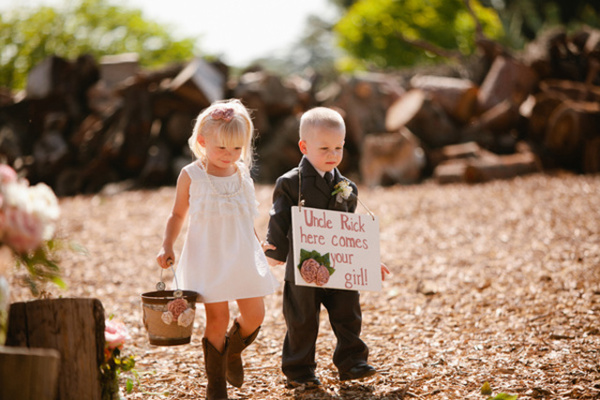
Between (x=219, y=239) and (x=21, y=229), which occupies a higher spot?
(x=21, y=229)

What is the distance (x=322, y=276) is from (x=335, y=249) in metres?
0.16

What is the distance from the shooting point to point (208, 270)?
2.61 m

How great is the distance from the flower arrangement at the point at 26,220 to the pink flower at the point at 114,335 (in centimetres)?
42

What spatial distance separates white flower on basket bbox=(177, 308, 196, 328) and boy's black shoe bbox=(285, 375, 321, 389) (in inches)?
28.7

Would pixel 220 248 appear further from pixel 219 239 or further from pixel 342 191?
pixel 342 191

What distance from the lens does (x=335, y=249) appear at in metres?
2.79

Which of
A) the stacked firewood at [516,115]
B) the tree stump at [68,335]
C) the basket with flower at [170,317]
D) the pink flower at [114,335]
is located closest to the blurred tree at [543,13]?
the stacked firewood at [516,115]

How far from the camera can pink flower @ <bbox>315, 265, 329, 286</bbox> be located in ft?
8.86

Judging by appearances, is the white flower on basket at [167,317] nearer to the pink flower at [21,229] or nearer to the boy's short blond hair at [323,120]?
the pink flower at [21,229]

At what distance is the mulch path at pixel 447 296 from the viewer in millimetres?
2871

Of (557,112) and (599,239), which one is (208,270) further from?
(557,112)

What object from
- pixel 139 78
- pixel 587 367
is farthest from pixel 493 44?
pixel 587 367

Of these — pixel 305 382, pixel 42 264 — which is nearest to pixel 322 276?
pixel 305 382

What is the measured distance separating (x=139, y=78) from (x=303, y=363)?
7879mm
